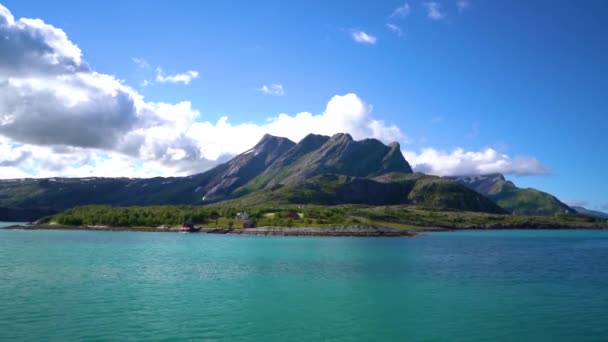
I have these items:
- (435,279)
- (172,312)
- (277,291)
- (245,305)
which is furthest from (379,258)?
(172,312)

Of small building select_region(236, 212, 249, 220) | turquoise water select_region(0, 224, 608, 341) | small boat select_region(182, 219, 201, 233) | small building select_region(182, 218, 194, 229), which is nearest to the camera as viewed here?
turquoise water select_region(0, 224, 608, 341)

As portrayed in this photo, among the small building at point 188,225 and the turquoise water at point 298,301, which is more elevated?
the small building at point 188,225

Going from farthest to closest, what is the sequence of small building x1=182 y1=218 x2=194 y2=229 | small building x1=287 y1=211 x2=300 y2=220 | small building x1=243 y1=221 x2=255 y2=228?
small building x1=287 y1=211 x2=300 y2=220, small building x1=182 y1=218 x2=194 y2=229, small building x1=243 y1=221 x2=255 y2=228

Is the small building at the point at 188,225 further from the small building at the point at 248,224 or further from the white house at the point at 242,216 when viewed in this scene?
the small building at the point at 248,224

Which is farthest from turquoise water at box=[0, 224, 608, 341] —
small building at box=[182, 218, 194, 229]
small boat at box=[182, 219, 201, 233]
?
small building at box=[182, 218, 194, 229]

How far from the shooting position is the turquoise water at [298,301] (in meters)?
30.6

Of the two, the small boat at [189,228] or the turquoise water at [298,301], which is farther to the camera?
the small boat at [189,228]

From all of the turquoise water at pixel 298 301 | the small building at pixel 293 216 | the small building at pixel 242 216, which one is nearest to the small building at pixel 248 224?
the small building at pixel 242 216

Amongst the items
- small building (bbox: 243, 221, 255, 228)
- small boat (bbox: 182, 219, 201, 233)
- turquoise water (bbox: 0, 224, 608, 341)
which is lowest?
turquoise water (bbox: 0, 224, 608, 341)

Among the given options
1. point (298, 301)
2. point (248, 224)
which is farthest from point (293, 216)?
point (298, 301)

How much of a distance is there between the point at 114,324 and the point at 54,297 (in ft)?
41.1

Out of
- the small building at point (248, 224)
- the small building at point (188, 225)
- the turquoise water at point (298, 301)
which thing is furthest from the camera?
the small building at point (188, 225)

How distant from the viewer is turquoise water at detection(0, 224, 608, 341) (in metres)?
30.6

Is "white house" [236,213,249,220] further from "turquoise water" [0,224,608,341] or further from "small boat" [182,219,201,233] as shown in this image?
"turquoise water" [0,224,608,341]
